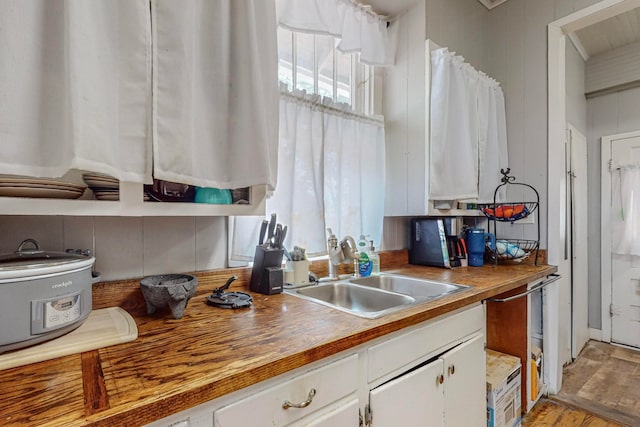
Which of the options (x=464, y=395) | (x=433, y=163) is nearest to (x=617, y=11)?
(x=433, y=163)

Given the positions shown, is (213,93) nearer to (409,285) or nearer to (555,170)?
(409,285)

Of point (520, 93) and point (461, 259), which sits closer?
point (461, 259)

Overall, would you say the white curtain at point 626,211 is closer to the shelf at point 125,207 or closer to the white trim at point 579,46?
the white trim at point 579,46

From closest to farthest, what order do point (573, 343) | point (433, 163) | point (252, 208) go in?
point (252, 208), point (433, 163), point (573, 343)

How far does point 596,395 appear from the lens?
82.6 inches

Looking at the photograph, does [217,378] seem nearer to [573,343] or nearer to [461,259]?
[461,259]

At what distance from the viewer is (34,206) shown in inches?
28.6

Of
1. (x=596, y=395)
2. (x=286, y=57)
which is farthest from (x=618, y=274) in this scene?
(x=286, y=57)

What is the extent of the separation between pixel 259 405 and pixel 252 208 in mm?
615

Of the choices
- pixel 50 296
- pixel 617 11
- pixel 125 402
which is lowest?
pixel 125 402

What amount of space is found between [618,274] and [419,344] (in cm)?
301

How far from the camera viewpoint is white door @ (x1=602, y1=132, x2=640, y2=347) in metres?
2.82

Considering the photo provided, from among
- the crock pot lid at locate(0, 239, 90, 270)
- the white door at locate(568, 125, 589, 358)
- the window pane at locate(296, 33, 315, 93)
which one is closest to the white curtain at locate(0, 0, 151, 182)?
the crock pot lid at locate(0, 239, 90, 270)

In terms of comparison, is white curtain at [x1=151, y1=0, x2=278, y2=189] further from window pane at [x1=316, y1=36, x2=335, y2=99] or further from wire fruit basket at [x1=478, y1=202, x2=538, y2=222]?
wire fruit basket at [x1=478, y1=202, x2=538, y2=222]
